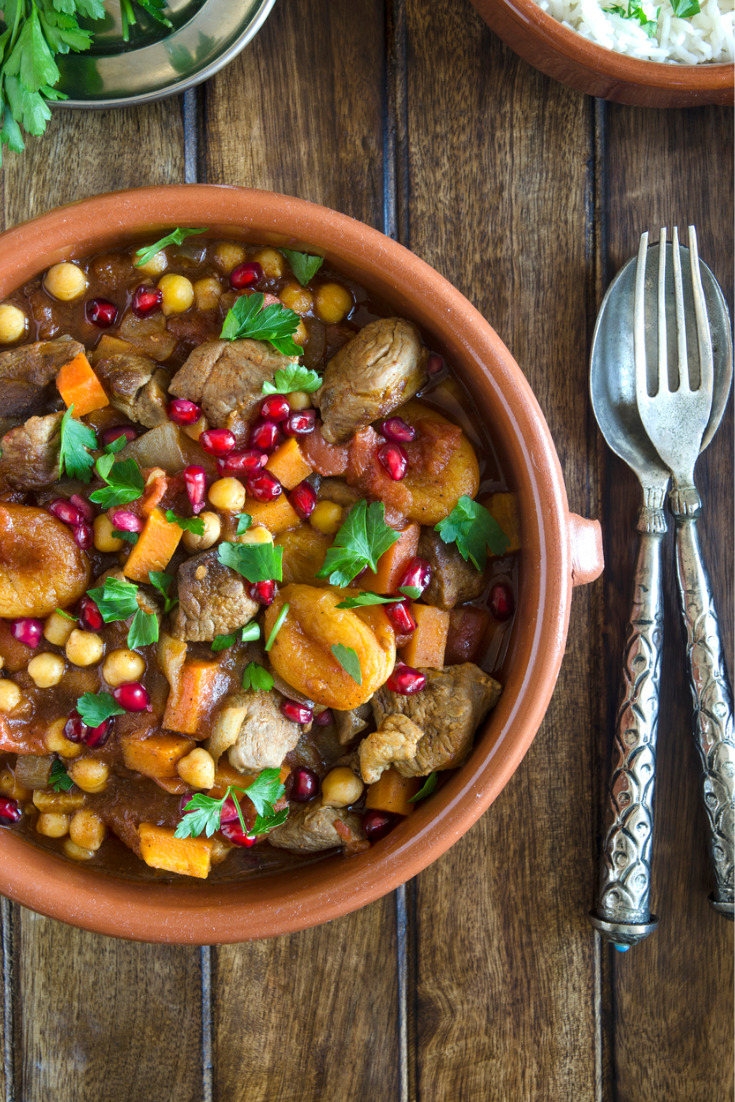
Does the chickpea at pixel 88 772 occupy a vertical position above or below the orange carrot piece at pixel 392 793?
above

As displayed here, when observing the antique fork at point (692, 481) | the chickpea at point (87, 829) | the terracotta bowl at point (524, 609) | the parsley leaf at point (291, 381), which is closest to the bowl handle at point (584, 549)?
the terracotta bowl at point (524, 609)

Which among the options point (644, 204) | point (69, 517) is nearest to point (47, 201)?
point (69, 517)

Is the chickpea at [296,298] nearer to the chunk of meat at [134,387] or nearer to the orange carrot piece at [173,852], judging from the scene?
the chunk of meat at [134,387]

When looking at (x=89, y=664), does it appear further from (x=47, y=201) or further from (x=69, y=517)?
(x=47, y=201)

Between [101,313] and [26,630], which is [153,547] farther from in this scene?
[101,313]

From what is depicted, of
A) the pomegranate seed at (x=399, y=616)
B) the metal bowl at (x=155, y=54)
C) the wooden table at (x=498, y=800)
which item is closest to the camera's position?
the pomegranate seed at (x=399, y=616)
